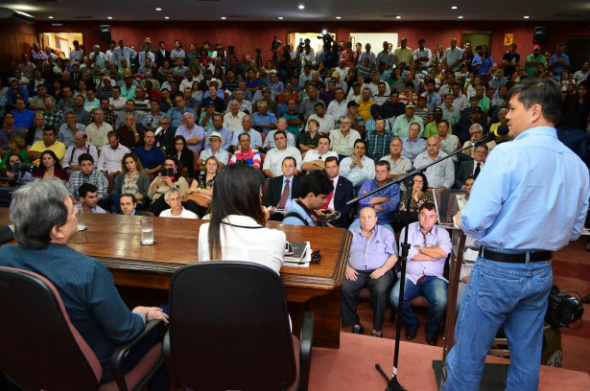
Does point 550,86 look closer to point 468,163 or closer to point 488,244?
point 488,244

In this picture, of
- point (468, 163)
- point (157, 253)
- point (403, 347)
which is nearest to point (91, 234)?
point (157, 253)

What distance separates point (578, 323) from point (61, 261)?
313 cm

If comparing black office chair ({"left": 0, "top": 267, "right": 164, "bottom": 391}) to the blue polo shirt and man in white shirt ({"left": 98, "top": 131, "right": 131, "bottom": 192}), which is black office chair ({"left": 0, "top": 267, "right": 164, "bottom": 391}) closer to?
the blue polo shirt

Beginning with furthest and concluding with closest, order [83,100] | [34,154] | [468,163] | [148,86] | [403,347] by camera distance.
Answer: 1. [148,86]
2. [83,100]
3. [34,154]
4. [468,163]
5. [403,347]

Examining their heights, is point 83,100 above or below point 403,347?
above

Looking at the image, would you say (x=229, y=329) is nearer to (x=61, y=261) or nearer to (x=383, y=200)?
(x=61, y=261)

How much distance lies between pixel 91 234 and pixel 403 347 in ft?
5.27

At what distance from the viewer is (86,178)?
5.04m

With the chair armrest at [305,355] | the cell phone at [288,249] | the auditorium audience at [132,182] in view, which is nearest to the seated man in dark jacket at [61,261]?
the chair armrest at [305,355]

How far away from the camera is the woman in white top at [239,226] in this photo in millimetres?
1524

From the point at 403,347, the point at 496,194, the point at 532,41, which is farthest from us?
the point at 532,41

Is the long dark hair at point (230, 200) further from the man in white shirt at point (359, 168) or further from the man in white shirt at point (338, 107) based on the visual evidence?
the man in white shirt at point (338, 107)

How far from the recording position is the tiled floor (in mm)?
2777

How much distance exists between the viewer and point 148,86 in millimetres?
8820
